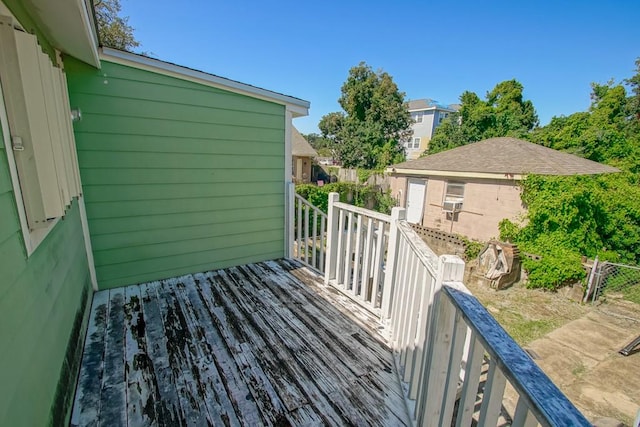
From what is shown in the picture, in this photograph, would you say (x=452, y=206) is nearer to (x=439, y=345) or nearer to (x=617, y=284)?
(x=617, y=284)

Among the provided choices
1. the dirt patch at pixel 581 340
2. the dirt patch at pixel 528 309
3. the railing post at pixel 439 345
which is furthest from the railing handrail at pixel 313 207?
the dirt patch at pixel 528 309

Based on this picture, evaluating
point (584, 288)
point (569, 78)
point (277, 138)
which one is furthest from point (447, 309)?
point (569, 78)

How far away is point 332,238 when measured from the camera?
9.59 feet

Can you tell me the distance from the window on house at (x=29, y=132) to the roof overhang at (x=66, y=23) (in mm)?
268

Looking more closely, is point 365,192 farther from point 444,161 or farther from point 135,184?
point 135,184

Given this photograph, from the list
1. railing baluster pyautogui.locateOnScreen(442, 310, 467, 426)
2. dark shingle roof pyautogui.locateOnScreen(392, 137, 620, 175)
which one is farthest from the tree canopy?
railing baluster pyautogui.locateOnScreen(442, 310, 467, 426)

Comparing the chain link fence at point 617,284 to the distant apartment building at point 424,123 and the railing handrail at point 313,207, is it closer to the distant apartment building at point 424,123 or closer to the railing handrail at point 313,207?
the railing handrail at point 313,207

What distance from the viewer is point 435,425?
49.1 inches

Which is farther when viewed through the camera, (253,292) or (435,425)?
(253,292)

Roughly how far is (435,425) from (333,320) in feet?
4.09

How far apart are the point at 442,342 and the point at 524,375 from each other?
58cm

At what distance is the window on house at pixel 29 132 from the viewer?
1.10 meters

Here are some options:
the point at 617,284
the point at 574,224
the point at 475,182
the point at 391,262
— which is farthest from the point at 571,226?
the point at 391,262

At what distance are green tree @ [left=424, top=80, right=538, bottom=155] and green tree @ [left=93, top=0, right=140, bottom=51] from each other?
15.1 meters
